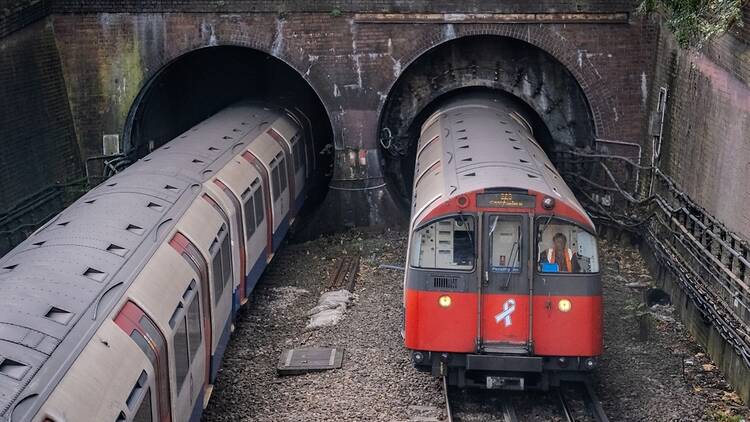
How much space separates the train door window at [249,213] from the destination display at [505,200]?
4667mm

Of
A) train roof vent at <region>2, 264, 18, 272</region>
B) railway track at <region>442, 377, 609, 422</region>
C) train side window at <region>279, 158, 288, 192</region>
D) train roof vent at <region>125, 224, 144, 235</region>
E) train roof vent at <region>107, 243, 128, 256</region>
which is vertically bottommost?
railway track at <region>442, 377, 609, 422</region>

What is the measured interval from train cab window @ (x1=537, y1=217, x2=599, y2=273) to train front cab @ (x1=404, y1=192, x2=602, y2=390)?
0.04 ft

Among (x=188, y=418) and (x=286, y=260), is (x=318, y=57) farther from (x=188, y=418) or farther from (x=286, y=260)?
(x=188, y=418)

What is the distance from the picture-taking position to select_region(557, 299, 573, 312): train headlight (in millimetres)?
11008

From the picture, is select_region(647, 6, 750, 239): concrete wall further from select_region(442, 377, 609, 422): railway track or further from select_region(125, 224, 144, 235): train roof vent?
select_region(125, 224, 144, 235): train roof vent

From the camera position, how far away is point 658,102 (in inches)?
738

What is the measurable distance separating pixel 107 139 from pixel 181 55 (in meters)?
2.41

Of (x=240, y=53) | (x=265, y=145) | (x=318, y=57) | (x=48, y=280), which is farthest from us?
(x=240, y=53)

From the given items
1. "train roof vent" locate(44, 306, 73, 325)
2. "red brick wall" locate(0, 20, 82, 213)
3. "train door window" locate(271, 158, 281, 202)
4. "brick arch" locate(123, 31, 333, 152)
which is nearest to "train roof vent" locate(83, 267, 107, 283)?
"train roof vent" locate(44, 306, 73, 325)

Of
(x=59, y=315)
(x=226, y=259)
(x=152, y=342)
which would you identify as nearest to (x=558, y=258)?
(x=226, y=259)

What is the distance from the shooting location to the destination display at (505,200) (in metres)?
11.0

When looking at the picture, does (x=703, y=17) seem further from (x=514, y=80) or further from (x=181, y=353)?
(x=181, y=353)

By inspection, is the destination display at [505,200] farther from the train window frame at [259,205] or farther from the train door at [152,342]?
the train window frame at [259,205]

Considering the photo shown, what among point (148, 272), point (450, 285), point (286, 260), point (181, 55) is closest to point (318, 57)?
point (181, 55)
